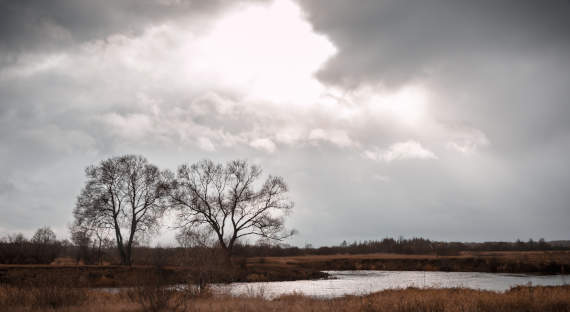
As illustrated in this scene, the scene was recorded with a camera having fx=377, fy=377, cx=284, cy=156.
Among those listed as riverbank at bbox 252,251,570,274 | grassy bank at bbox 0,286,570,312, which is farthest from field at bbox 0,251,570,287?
grassy bank at bbox 0,286,570,312

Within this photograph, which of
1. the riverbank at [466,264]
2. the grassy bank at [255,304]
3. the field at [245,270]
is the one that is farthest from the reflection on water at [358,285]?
the riverbank at [466,264]

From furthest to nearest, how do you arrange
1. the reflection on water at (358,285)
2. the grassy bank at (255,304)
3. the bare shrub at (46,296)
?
the reflection on water at (358,285) → the bare shrub at (46,296) → the grassy bank at (255,304)

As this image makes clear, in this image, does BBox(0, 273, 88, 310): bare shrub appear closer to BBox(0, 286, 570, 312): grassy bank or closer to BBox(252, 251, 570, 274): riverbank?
BBox(0, 286, 570, 312): grassy bank

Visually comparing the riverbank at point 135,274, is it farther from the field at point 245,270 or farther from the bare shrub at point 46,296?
the bare shrub at point 46,296

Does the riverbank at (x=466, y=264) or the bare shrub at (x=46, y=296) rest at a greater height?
the bare shrub at (x=46, y=296)

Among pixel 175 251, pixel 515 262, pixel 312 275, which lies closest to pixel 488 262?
pixel 515 262

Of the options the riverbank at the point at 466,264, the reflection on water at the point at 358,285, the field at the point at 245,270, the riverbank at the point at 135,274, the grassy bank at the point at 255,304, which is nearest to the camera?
the grassy bank at the point at 255,304

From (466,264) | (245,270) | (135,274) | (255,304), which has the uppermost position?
(135,274)

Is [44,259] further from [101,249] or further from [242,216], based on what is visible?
[242,216]

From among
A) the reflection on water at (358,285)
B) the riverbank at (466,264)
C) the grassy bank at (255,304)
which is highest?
the grassy bank at (255,304)

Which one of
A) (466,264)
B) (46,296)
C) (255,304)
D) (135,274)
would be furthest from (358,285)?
(466,264)

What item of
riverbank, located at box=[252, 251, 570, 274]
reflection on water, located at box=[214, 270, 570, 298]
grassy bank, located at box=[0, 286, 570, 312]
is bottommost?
riverbank, located at box=[252, 251, 570, 274]

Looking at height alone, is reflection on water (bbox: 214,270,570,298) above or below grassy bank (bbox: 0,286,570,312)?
below

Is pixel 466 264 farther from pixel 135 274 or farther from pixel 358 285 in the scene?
pixel 135 274
